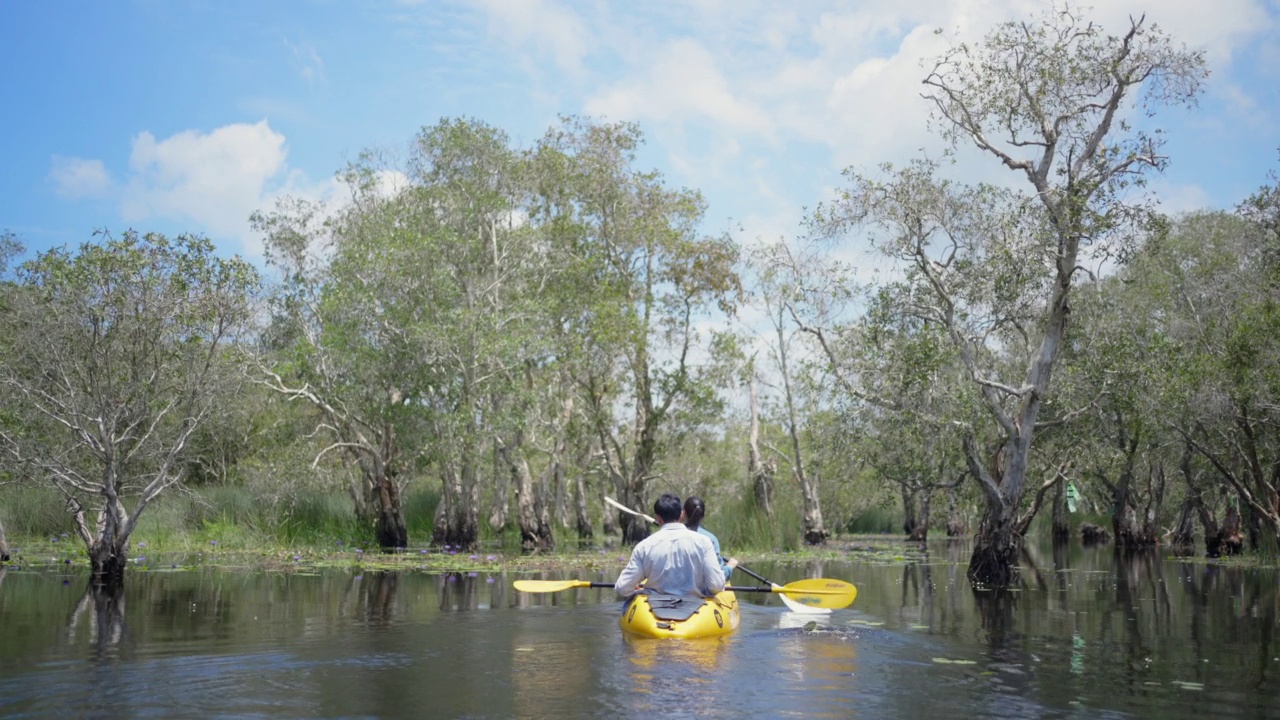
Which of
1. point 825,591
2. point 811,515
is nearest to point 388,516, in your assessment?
point 811,515

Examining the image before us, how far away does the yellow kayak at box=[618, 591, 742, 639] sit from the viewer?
424 inches

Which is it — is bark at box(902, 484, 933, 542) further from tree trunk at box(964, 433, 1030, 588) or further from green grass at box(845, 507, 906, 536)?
tree trunk at box(964, 433, 1030, 588)

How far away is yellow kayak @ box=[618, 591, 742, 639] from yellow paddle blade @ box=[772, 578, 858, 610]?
2.82m

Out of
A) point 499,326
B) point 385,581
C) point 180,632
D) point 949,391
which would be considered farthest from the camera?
point 499,326

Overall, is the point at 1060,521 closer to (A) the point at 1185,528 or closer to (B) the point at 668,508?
(A) the point at 1185,528

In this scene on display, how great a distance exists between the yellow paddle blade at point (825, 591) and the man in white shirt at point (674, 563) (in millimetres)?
2901

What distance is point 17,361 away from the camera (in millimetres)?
15953

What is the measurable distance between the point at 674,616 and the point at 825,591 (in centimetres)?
370

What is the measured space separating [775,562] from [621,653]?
50.7 ft

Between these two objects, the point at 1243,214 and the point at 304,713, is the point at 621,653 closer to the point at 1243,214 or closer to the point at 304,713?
the point at 304,713

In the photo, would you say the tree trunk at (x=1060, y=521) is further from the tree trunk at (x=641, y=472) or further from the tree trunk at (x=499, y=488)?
the tree trunk at (x=499, y=488)

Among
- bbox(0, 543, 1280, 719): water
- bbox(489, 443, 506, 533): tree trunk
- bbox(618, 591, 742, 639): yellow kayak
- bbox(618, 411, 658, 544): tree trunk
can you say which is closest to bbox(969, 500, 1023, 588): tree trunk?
bbox(0, 543, 1280, 719): water

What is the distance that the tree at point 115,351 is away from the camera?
1511 centimetres

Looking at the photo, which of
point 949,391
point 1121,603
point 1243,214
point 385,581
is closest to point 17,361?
point 385,581
